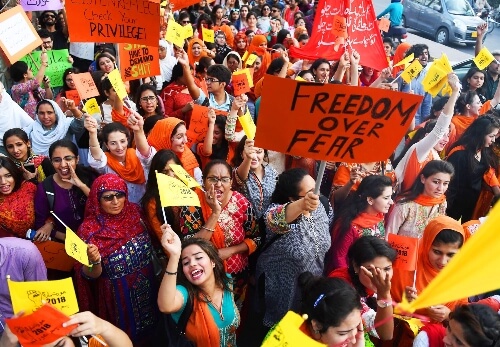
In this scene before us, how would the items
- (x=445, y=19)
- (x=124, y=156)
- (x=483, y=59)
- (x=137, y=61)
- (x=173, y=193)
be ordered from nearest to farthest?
(x=173, y=193), (x=124, y=156), (x=137, y=61), (x=483, y=59), (x=445, y=19)

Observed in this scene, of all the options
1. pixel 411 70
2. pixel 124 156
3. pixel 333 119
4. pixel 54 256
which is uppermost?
pixel 333 119

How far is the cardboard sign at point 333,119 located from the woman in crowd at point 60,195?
1.63 m

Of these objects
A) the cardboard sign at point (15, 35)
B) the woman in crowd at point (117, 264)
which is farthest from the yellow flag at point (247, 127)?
the cardboard sign at point (15, 35)

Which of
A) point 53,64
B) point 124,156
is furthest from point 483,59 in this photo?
point 53,64

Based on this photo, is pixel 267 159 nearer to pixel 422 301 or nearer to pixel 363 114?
pixel 363 114

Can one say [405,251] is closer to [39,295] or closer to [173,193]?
[173,193]

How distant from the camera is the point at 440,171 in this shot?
3455 mm

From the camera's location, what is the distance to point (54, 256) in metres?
3.18

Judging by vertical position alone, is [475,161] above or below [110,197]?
below

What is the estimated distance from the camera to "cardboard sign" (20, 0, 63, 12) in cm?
528

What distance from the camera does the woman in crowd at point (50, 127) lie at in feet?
13.2

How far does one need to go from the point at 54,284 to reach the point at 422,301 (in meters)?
1.38

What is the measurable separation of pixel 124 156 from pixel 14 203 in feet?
2.69

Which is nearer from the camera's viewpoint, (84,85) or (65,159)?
(65,159)
